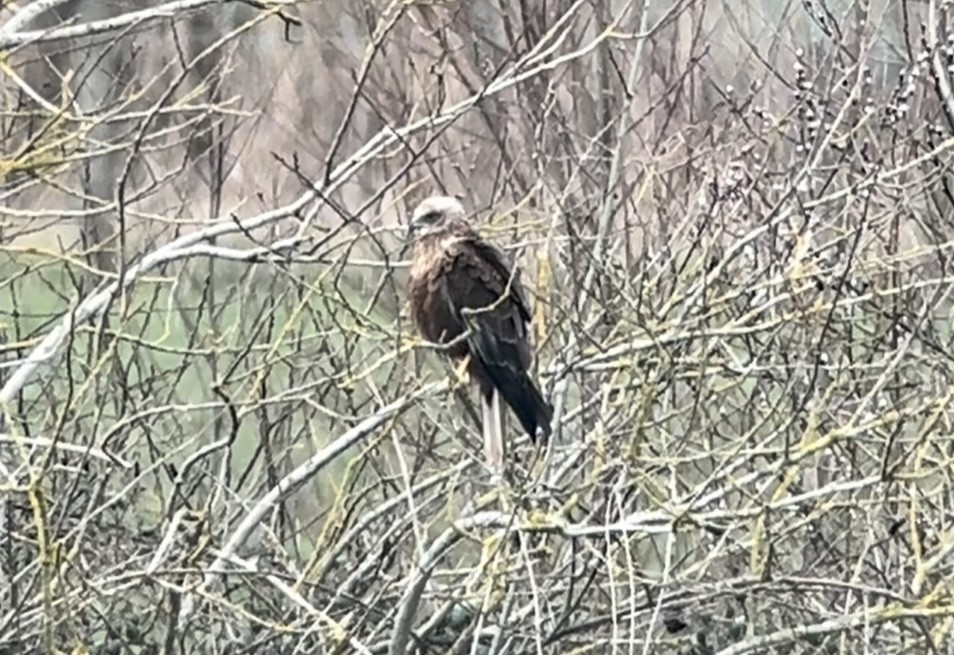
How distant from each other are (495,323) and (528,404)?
647mm

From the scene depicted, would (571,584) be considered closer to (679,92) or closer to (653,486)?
(653,486)

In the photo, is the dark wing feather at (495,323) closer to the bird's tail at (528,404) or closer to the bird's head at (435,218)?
the bird's tail at (528,404)

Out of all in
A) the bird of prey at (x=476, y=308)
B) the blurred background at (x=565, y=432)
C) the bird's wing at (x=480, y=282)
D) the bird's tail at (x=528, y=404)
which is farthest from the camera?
the bird's wing at (x=480, y=282)

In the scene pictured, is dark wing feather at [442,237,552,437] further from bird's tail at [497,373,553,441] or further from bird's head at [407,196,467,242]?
bird's head at [407,196,467,242]

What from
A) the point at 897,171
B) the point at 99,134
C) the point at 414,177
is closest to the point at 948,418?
the point at 897,171

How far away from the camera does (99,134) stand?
39.5 feet

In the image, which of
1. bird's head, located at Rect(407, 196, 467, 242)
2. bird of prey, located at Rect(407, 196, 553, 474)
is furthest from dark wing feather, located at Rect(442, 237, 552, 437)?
bird's head, located at Rect(407, 196, 467, 242)

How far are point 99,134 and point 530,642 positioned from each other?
7.53 meters

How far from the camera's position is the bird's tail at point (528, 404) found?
215 inches

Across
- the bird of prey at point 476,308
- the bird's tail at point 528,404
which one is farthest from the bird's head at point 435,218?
the bird's tail at point 528,404

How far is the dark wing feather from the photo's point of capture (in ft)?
18.4

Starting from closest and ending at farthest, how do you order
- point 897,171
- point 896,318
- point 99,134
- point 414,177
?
1. point 897,171
2. point 896,318
3. point 414,177
4. point 99,134

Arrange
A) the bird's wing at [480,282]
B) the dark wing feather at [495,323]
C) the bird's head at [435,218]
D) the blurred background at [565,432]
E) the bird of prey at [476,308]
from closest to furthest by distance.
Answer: the blurred background at [565,432]
the dark wing feather at [495,323]
the bird of prey at [476,308]
the bird's wing at [480,282]
the bird's head at [435,218]

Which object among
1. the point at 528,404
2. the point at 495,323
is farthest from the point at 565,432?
the point at 528,404
